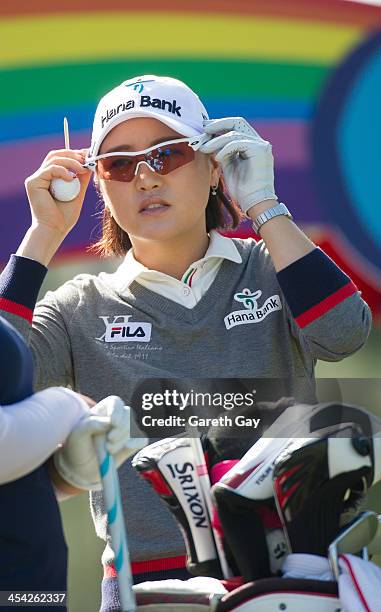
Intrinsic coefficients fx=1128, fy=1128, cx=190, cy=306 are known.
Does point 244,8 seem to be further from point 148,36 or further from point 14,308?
point 14,308

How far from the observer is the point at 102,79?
2021mm

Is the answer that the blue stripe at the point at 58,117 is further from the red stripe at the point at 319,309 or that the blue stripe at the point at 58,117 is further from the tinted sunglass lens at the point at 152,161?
the red stripe at the point at 319,309

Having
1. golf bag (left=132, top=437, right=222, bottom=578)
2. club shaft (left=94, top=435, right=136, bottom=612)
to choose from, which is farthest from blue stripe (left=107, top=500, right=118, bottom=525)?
golf bag (left=132, top=437, right=222, bottom=578)

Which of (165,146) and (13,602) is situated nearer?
(13,602)

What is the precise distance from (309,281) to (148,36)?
67 centimetres

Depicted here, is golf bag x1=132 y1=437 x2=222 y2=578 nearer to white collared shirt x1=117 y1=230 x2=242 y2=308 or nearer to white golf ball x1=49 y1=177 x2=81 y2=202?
white collared shirt x1=117 y1=230 x2=242 y2=308

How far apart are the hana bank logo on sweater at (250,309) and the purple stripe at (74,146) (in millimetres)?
451

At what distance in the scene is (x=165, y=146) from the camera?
1.67m

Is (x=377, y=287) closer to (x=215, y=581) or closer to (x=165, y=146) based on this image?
(x=165, y=146)

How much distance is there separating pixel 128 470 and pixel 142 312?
0.25 metres

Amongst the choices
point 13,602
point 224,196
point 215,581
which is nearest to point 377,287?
point 224,196

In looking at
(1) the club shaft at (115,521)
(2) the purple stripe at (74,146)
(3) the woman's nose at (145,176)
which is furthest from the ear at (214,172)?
(1) the club shaft at (115,521)

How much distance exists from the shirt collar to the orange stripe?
1.53 feet

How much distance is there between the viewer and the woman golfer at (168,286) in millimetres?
1583
